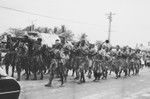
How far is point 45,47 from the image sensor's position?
15992 mm

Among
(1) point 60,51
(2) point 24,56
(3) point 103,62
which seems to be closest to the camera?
(1) point 60,51

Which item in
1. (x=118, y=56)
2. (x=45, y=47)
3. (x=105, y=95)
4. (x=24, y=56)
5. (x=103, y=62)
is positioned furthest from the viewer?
(x=118, y=56)

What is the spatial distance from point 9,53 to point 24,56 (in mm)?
738

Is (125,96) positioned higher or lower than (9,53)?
lower

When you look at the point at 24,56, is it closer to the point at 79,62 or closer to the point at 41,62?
the point at 41,62

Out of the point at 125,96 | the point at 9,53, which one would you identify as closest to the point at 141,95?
the point at 125,96

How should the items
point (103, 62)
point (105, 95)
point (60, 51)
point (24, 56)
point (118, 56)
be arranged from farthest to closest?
point (118, 56), point (103, 62), point (24, 56), point (60, 51), point (105, 95)

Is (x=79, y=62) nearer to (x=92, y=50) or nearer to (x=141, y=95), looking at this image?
(x=92, y=50)

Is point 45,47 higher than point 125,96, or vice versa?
point 45,47

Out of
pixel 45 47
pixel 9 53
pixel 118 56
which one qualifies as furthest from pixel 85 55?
pixel 118 56

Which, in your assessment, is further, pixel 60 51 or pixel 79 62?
pixel 79 62

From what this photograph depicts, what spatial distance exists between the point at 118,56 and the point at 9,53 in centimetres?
788

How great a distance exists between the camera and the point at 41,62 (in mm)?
15727

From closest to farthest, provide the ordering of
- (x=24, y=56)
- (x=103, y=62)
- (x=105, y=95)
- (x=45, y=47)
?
(x=105, y=95) → (x=24, y=56) → (x=45, y=47) → (x=103, y=62)
